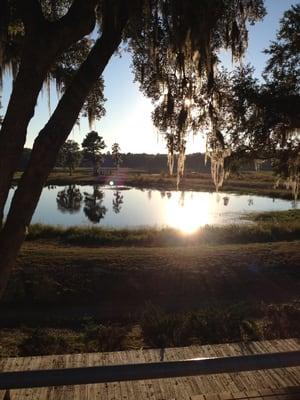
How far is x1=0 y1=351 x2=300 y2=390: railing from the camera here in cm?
249

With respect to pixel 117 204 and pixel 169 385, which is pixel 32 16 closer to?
pixel 169 385

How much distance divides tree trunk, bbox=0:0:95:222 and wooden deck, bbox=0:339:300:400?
174 centimetres

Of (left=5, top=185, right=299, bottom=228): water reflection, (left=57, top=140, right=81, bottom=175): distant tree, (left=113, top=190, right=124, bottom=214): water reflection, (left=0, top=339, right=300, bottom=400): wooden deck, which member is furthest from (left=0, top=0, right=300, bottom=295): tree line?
(left=57, top=140, right=81, bottom=175): distant tree

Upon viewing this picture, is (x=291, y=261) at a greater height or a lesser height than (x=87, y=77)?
lesser

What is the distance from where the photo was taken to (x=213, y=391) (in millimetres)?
4621

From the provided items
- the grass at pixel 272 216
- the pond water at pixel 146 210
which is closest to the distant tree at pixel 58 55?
the pond water at pixel 146 210

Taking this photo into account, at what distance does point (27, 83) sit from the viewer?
4422mm

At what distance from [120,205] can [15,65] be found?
121 feet

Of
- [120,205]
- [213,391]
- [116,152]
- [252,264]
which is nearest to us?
[213,391]

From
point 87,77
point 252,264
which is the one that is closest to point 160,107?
point 87,77

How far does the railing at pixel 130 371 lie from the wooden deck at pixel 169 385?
151cm

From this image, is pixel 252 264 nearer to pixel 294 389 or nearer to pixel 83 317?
pixel 83 317

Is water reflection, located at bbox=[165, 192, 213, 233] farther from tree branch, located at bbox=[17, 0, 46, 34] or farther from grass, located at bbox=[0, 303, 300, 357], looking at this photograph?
tree branch, located at bbox=[17, 0, 46, 34]

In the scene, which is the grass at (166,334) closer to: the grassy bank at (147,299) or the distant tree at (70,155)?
the grassy bank at (147,299)
